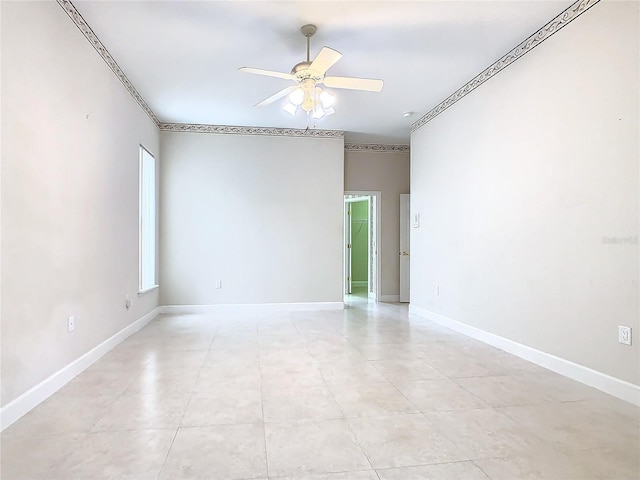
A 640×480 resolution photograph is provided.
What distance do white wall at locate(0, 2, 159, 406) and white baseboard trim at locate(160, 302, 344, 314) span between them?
1.86m

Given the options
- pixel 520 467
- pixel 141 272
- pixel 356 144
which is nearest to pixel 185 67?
pixel 141 272

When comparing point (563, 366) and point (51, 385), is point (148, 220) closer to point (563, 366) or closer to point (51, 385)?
point (51, 385)

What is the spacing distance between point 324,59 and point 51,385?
2.85 metres

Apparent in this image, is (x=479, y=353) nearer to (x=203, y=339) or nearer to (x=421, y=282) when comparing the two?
(x=421, y=282)

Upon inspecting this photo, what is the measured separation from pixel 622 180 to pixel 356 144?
4813 mm

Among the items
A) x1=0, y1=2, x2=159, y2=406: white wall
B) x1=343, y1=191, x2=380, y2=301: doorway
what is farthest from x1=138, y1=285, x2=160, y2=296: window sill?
x1=343, y1=191, x2=380, y2=301: doorway

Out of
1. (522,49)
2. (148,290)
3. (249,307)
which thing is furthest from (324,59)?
(249,307)

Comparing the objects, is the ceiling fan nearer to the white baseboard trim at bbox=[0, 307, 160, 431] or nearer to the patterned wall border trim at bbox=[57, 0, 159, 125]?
the patterned wall border trim at bbox=[57, 0, 159, 125]

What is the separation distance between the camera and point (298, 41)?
3.41m

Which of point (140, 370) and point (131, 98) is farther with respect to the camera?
point (131, 98)

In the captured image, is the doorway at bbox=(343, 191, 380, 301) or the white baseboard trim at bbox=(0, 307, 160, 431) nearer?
the white baseboard trim at bbox=(0, 307, 160, 431)

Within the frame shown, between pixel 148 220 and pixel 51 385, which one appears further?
pixel 148 220

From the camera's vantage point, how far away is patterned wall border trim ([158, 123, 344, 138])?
5.95 m

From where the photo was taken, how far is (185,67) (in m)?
3.94
